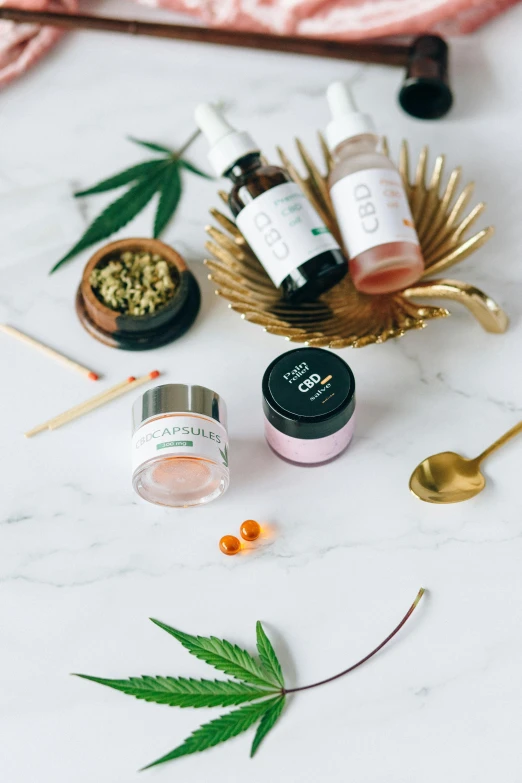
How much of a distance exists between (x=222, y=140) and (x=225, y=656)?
0.48 metres

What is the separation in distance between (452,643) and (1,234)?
653 millimetres

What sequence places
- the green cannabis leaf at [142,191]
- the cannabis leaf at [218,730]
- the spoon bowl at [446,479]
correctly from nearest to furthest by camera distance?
the cannabis leaf at [218,730] < the spoon bowl at [446,479] < the green cannabis leaf at [142,191]

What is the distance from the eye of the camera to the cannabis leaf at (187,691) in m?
0.64

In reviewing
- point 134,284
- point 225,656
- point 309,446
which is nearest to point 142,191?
point 134,284

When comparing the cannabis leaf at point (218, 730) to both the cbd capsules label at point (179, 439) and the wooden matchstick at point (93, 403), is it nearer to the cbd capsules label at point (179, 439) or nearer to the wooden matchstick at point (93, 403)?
the cbd capsules label at point (179, 439)

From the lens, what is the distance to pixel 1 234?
0.92 meters

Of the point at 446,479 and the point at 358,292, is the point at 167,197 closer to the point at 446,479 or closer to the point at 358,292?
the point at 358,292

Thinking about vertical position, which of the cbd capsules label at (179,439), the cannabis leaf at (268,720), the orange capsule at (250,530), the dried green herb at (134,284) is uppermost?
the dried green herb at (134,284)

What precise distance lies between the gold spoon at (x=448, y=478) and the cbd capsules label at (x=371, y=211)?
213mm

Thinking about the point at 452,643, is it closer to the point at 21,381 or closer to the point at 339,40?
the point at 21,381

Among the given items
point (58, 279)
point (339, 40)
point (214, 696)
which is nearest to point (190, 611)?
point (214, 696)

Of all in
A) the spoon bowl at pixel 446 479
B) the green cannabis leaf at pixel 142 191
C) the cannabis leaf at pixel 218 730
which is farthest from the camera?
the green cannabis leaf at pixel 142 191

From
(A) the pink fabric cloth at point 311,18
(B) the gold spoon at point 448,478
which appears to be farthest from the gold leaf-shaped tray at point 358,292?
(A) the pink fabric cloth at point 311,18

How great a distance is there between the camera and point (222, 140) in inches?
30.5
